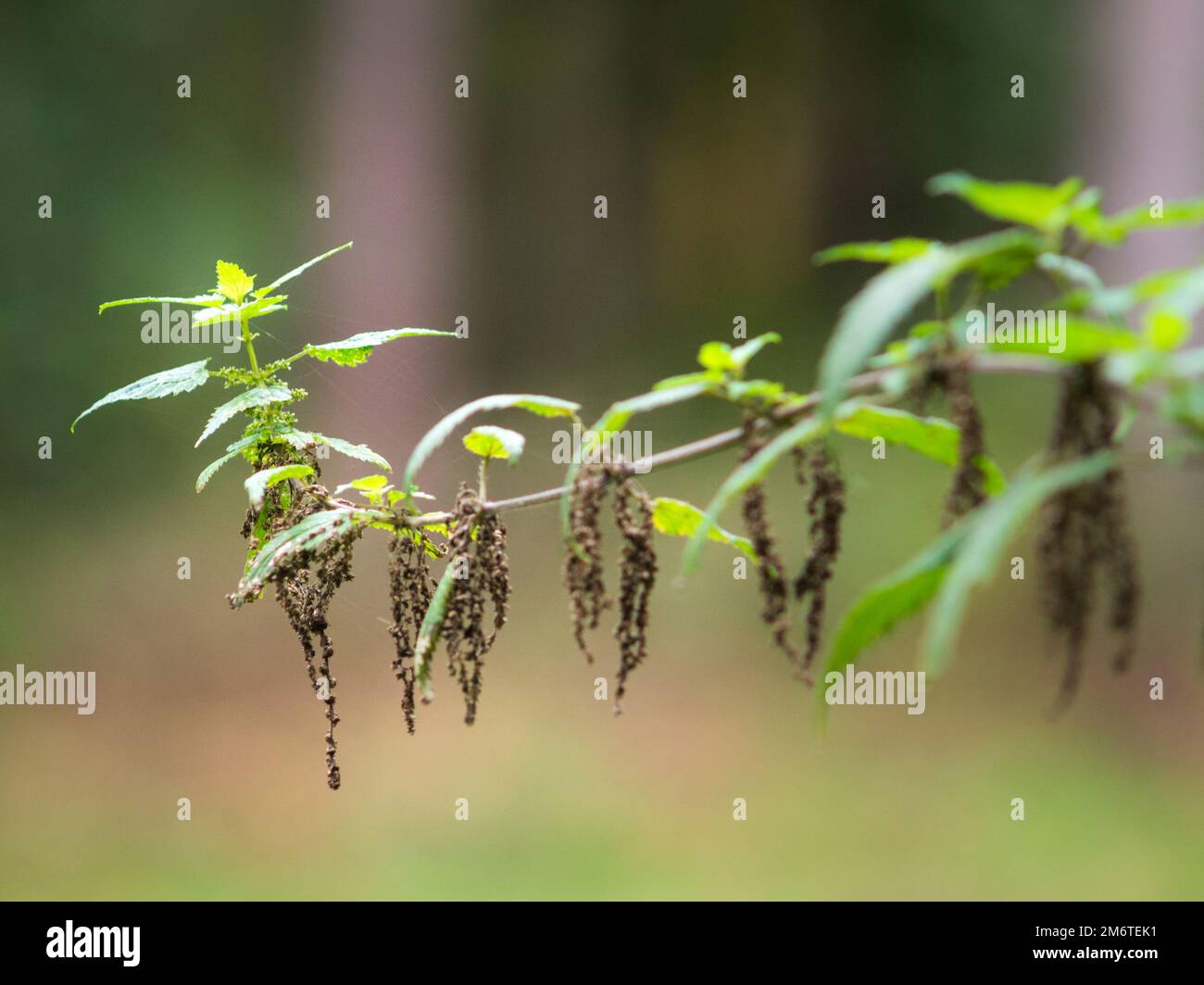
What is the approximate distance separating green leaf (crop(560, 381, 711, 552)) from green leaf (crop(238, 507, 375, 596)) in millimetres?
200

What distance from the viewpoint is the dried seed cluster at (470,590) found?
838 mm

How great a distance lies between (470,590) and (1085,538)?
433 millimetres

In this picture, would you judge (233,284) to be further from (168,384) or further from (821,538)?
(821,538)

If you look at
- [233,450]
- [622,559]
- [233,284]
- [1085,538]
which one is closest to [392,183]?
[233,284]

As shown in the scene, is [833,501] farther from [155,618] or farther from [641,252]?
[641,252]

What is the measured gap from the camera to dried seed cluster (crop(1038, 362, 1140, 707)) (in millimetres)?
574

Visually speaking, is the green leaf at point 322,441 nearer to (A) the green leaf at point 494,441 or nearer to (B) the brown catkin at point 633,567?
(A) the green leaf at point 494,441

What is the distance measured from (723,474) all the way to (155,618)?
210 centimetres

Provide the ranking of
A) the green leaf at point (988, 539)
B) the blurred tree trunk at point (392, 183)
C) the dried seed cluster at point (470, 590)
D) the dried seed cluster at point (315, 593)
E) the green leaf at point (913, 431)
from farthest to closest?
the blurred tree trunk at point (392, 183)
the dried seed cluster at point (315, 593)
the dried seed cluster at point (470, 590)
the green leaf at point (913, 431)
the green leaf at point (988, 539)

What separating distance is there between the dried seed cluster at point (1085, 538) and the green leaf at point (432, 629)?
0.42 meters

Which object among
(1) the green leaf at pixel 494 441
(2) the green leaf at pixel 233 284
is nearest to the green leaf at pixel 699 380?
(1) the green leaf at pixel 494 441

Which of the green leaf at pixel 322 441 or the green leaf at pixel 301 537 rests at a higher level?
the green leaf at pixel 322 441

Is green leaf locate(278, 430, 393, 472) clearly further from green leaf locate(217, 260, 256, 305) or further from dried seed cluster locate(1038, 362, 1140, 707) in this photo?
dried seed cluster locate(1038, 362, 1140, 707)

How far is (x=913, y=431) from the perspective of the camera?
0.75m
